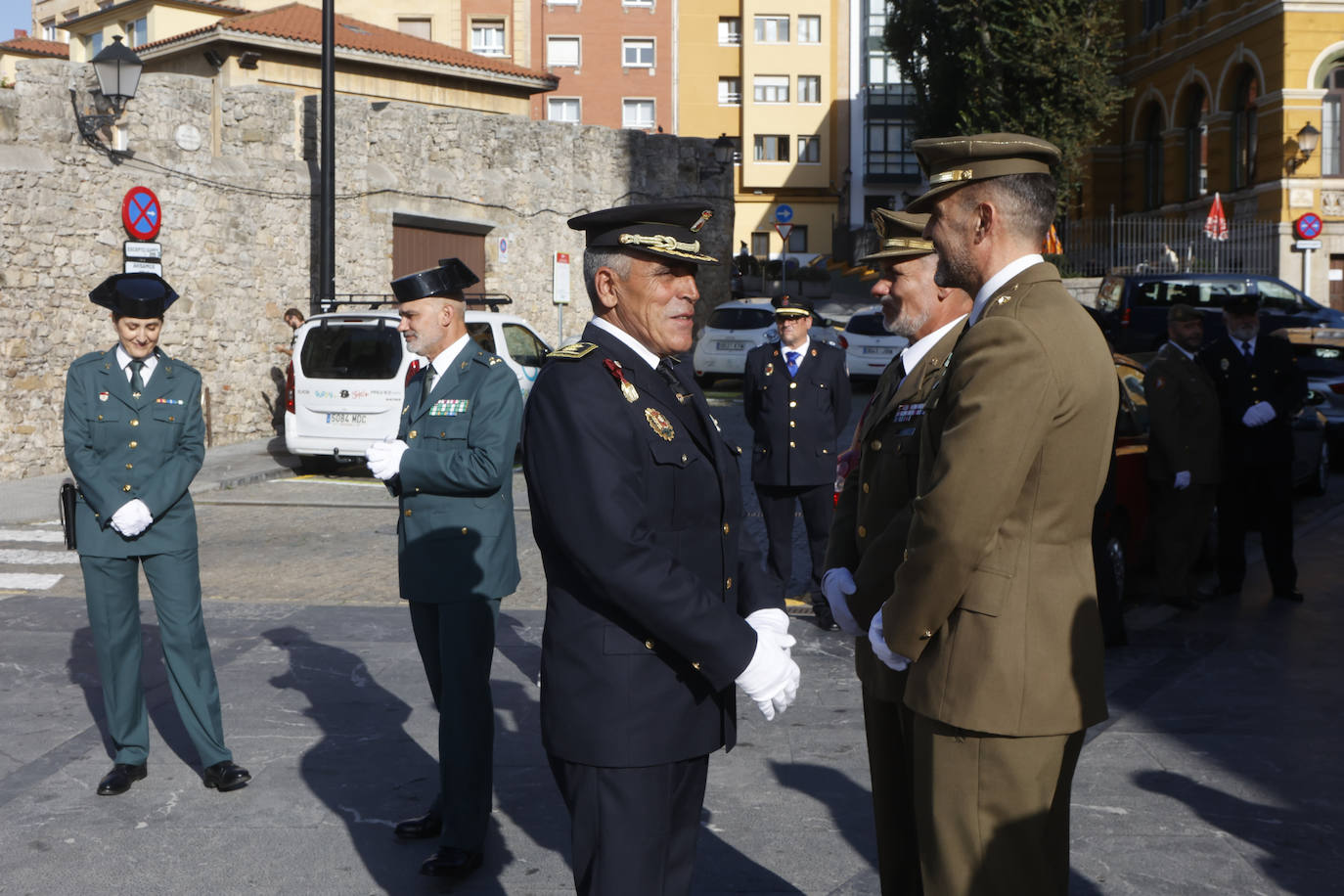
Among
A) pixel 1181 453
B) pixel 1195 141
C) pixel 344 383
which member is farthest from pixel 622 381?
pixel 1195 141

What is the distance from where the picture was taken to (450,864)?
175 inches

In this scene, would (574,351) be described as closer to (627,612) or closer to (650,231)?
(650,231)

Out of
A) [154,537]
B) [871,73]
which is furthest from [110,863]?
[871,73]

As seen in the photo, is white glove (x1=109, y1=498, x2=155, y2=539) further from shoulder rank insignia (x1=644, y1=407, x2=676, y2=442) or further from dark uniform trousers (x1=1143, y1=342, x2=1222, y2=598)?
dark uniform trousers (x1=1143, y1=342, x2=1222, y2=598)

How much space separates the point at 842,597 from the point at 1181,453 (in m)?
5.86

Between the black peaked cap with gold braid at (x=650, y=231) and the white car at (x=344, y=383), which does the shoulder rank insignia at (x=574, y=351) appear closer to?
the black peaked cap with gold braid at (x=650, y=231)

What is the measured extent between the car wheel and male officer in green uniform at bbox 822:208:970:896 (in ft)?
35.8

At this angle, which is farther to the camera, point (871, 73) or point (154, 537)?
point (871, 73)

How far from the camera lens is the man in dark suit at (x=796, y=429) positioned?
8.12m

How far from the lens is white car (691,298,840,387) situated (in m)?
24.0

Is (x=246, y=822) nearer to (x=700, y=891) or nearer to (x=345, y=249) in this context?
(x=700, y=891)

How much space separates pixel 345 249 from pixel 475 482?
17985 mm

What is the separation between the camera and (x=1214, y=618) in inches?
334

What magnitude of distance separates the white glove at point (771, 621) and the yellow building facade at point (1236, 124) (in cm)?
3100
